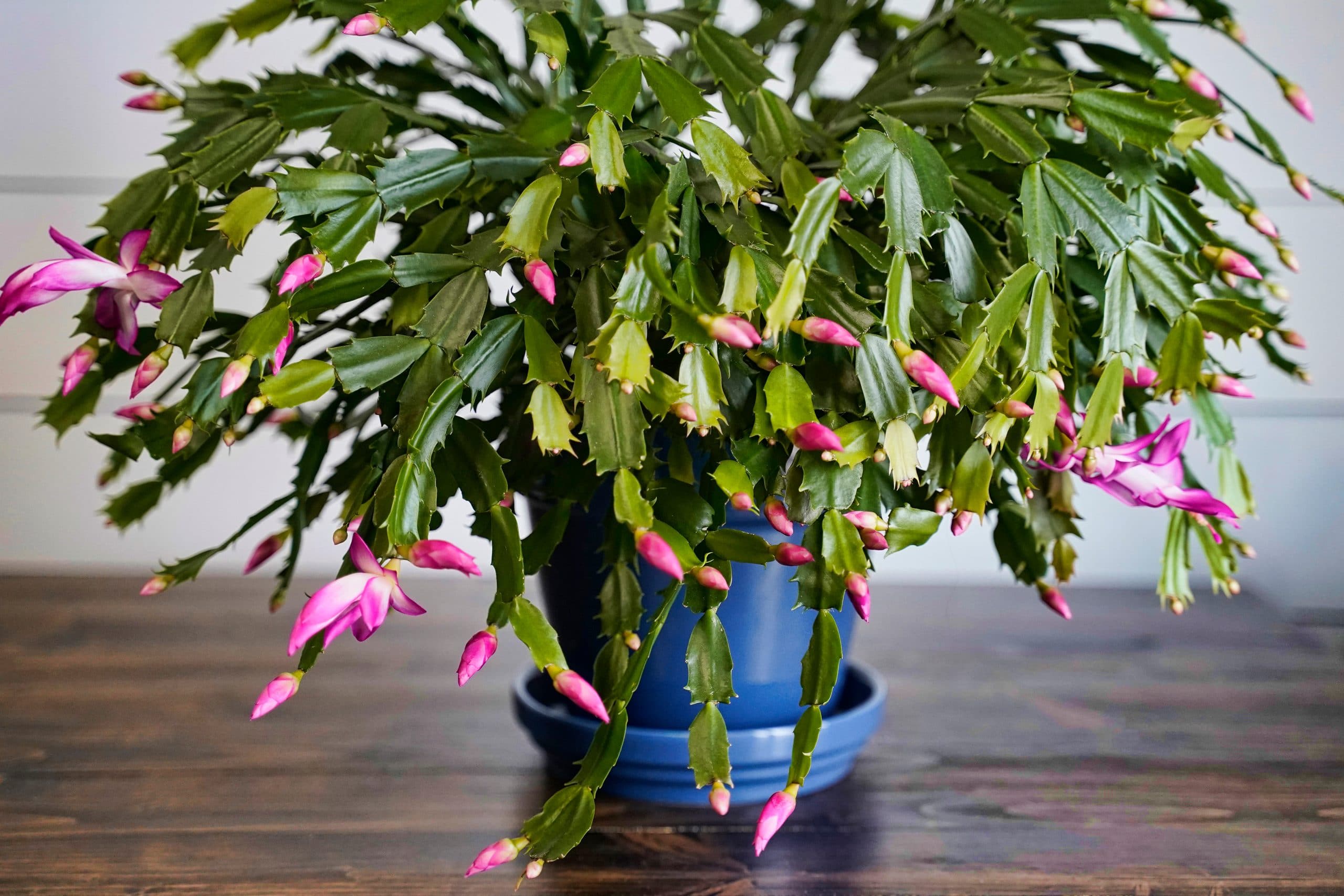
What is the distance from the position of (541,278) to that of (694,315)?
75 millimetres

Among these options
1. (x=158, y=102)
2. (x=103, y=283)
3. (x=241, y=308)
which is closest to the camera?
(x=103, y=283)

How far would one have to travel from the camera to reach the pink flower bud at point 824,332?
0.43 m

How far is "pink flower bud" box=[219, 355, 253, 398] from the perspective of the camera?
0.44m

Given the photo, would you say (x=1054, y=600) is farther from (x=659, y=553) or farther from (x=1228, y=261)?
(x=659, y=553)

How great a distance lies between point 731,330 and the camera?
410 millimetres

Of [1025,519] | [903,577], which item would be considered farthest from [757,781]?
[903,577]

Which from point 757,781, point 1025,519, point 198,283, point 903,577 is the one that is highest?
point 198,283

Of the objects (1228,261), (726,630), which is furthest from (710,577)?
(1228,261)

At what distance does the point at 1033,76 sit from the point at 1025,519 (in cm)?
26

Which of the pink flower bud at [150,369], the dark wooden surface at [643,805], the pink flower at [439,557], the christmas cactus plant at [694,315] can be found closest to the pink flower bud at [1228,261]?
the christmas cactus plant at [694,315]

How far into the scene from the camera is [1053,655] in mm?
978

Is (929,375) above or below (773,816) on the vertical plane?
above

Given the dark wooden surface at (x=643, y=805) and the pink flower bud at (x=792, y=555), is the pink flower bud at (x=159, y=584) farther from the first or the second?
the pink flower bud at (x=792, y=555)

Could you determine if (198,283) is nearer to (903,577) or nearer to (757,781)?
(757,781)
